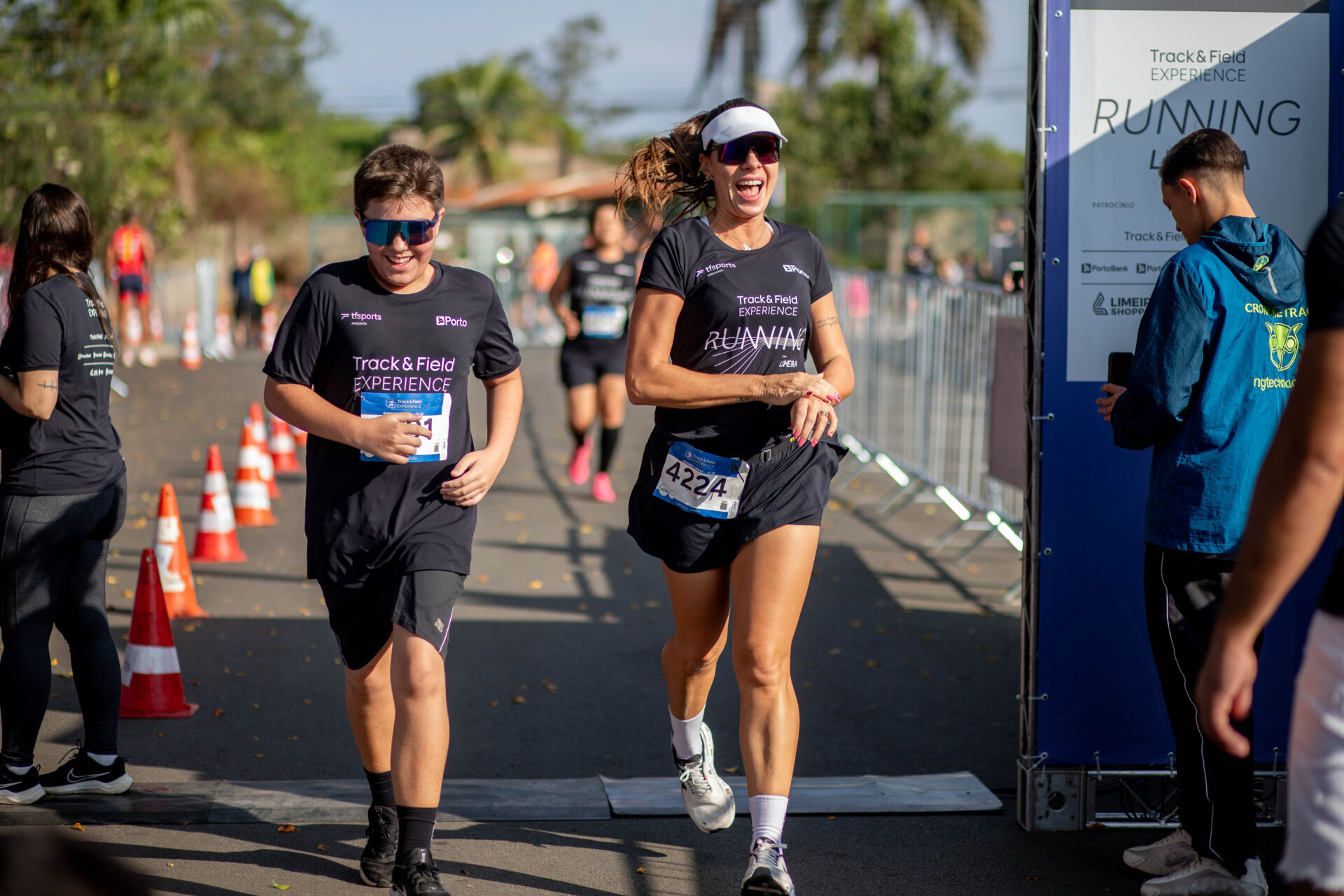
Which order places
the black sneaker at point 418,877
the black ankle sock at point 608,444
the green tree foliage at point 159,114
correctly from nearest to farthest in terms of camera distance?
the black sneaker at point 418,877, the black ankle sock at point 608,444, the green tree foliage at point 159,114

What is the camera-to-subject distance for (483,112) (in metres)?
64.1

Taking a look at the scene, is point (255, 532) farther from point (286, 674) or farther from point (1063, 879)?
point (1063, 879)

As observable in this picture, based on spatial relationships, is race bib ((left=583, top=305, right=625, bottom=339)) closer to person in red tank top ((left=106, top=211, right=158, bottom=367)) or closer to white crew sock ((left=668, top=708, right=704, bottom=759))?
white crew sock ((left=668, top=708, right=704, bottom=759))

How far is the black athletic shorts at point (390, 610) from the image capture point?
12.0 feet

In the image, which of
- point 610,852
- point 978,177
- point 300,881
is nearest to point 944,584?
point 610,852

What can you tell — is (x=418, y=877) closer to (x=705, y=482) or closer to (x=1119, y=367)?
(x=705, y=482)

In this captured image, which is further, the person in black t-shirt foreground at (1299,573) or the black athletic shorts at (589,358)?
the black athletic shorts at (589,358)

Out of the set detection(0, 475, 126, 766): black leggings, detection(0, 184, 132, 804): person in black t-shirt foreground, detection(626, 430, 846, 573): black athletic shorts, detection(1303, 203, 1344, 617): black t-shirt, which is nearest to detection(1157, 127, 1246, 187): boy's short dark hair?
detection(626, 430, 846, 573): black athletic shorts

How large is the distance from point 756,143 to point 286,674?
3.53 meters

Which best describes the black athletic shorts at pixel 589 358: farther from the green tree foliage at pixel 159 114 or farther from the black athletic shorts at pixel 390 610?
the green tree foliage at pixel 159 114

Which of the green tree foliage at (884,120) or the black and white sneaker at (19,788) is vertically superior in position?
the green tree foliage at (884,120)

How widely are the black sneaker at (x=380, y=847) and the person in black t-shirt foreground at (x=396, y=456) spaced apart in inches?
1.8

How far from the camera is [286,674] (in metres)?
6.16

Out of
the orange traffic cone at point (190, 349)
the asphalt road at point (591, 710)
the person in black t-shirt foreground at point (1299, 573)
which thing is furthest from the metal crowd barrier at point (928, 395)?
the orange traffic cone at point (190, 349)
